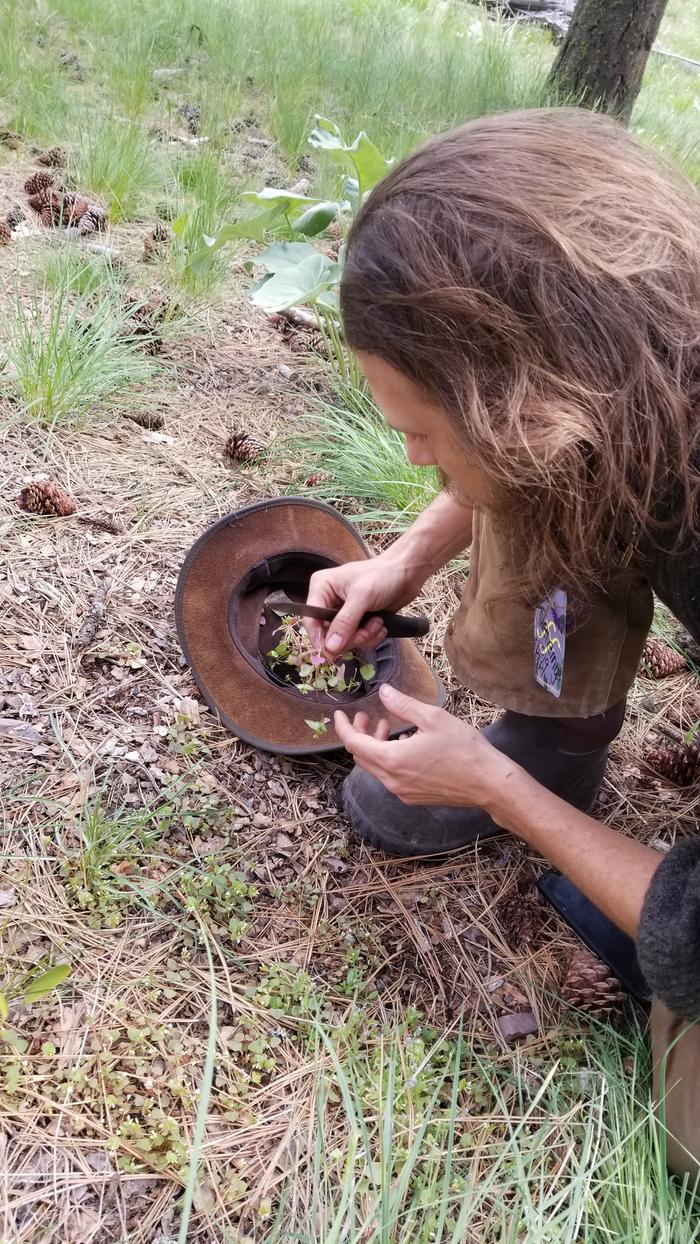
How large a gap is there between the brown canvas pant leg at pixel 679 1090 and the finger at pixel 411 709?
21.9 inches

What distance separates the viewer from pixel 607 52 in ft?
12.8

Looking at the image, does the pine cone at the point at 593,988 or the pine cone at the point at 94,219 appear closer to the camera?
the pine cone at the point at 593,988

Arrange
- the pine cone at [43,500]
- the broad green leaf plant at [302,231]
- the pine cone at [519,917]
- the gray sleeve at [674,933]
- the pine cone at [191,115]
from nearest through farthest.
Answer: the gray sleeve at [674,933] < the pine cone at [519,917] < the pine cone at [43,500] < the broad green leaf plant at [302,231] < the pine cone at [191,115]

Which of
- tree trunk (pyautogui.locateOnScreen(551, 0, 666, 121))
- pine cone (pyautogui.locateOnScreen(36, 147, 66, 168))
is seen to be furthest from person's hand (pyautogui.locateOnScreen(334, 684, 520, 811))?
tree trunk (pyautogui.locateOnScreen(551, 0, 666, 121))

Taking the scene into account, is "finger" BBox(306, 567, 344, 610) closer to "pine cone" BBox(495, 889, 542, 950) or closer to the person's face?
the person's face

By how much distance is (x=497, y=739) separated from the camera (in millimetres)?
1644

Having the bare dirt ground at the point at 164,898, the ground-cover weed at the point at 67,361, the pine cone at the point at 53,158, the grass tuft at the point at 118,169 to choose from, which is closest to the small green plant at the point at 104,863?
the bare dirt ground at the point at 164,898

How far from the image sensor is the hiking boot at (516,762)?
152 cm

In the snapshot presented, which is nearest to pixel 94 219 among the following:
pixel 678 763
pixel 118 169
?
pixel 118 169

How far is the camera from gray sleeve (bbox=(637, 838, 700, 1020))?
102cm

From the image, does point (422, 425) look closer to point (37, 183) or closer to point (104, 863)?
point (104, 863)

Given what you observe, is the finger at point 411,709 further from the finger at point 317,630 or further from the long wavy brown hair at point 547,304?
the long wavy brown hair at point 547,304

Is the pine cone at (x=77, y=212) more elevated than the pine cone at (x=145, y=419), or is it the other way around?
the pine cone at (x=77, y=212)

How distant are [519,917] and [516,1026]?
0.20 m
